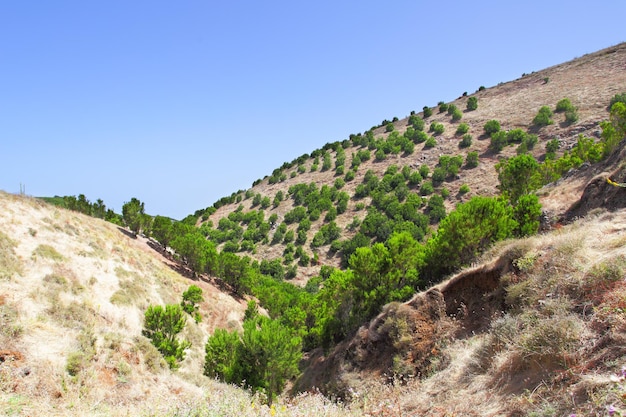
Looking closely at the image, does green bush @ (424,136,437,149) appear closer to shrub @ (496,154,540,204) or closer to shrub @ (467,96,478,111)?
shrub @ (467,96,478,111)

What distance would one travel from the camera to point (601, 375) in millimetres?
5465

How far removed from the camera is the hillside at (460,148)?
53844 millimetres

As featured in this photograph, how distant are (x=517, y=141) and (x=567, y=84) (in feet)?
66.8

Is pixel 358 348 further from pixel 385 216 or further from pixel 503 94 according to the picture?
pixel 503 94

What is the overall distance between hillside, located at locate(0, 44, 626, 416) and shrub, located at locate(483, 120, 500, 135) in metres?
2.04

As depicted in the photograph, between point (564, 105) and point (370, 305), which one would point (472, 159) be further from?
point (370, 305)

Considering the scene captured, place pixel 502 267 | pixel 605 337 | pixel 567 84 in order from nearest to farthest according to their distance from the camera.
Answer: pixel 605 337 < pixel 502 267 < pixel 567 84

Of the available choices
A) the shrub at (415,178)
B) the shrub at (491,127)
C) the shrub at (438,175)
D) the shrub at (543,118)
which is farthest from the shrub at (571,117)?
the shrub at (415,178)

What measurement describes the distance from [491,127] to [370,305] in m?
52.0

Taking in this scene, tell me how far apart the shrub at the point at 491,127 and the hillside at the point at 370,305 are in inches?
80.2

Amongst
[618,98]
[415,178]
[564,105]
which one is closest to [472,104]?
[564,105]

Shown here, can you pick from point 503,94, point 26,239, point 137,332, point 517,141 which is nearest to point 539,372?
point 137,332

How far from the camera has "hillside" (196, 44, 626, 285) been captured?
53844 mm

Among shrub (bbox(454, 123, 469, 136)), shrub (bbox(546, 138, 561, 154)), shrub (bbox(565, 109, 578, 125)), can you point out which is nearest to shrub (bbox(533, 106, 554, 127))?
shrub (bbox(565, 109, 578, 125))
